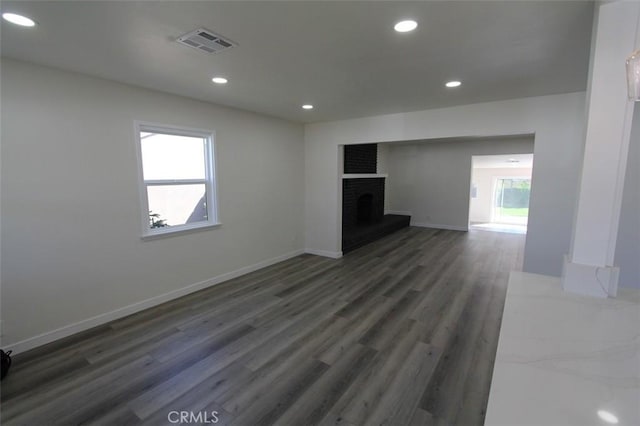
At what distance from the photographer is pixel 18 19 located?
1783 mm

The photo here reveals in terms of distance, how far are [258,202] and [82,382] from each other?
299 centimetres

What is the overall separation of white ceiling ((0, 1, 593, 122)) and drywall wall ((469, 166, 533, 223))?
7698 mm

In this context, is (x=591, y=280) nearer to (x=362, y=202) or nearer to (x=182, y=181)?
(x=182, y=181)

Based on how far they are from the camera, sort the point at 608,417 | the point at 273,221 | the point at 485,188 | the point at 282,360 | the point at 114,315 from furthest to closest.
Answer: the point at 485,188, the point at 273,221, the point at 114,315, the point at 282,360, the point at 608,417

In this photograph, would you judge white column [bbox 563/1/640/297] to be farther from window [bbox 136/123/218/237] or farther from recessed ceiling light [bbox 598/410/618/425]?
window [bbox 136/123/218/237]

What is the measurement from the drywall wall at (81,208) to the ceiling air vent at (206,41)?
146cm

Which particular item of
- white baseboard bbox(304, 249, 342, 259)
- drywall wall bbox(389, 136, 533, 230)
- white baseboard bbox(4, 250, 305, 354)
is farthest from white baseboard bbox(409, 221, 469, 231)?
white baseboard bbox(4, 250, 305, 354)

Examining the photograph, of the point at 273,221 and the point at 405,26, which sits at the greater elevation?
the point at 405,26

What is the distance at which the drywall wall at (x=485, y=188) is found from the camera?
1012 centimetres

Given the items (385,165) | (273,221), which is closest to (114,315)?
(273,221)

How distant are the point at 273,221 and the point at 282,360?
9.24 feet

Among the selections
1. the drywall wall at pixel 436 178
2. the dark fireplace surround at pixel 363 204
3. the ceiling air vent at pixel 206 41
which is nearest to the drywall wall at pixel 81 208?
the ceiling air vent at pixel 206 41

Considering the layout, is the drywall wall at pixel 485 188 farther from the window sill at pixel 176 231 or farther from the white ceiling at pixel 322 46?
the window sill at pixel 176 231

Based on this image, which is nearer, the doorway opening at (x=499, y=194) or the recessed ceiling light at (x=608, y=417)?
the recessed ceiling light at (x=608, y=417)
